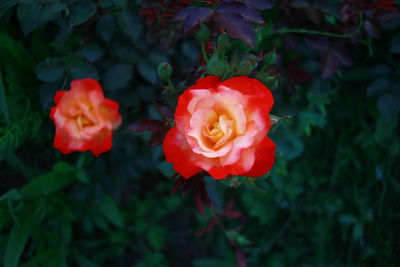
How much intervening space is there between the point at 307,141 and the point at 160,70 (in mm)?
946

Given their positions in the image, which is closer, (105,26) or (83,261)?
(105,26)

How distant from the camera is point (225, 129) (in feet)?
2.43

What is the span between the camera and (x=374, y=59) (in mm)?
1301

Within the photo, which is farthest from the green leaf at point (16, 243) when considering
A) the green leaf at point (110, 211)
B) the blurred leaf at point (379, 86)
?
the blurred leaf at point (379, 86)

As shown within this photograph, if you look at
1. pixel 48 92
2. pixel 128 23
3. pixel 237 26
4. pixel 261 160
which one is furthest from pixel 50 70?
pixel 261 160

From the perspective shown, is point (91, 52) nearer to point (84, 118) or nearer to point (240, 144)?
point (84, 118)

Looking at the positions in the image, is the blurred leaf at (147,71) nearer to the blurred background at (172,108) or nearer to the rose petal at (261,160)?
the blurred background at (172,108)

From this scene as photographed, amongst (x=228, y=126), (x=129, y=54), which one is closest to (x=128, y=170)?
(x=129, y=54)

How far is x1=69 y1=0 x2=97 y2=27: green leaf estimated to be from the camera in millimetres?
942

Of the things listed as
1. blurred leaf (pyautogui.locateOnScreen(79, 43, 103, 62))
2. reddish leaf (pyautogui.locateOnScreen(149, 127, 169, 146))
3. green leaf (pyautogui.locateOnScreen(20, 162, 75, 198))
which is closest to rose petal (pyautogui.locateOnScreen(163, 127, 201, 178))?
reddish leaf (pyautogui.locateOnScreen(149, 127, 169, 146))

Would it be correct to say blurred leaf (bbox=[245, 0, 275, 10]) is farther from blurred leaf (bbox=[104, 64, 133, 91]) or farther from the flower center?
blurred leaf (bbox=[104, 64, 133, 91])

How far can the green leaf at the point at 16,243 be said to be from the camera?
3.47 feet

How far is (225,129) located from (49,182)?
0.79 meters

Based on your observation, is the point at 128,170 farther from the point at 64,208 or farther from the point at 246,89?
the point at 246,89
